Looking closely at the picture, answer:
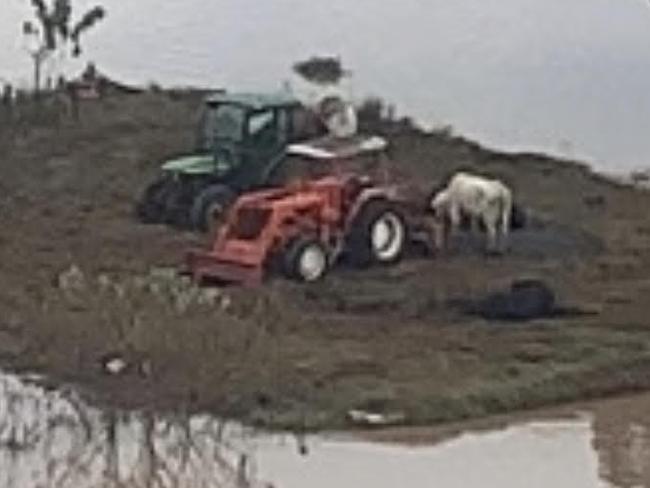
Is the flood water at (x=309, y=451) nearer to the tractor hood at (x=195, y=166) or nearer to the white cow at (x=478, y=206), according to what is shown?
the white cow at (x=478, y=206)

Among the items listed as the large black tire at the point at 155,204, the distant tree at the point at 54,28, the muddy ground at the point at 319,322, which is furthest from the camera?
the distant tree at the point at 54,28

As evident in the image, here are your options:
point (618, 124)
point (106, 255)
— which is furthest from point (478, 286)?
point (618, 124)

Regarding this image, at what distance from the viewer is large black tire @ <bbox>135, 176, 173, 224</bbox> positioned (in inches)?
664

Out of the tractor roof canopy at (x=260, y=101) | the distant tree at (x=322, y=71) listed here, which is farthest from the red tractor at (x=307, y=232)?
the distant tree at (x=322, y=71)

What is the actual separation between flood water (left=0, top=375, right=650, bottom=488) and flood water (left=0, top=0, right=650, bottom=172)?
9238mm

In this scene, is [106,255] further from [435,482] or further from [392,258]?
[435,482]

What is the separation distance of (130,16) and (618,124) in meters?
7.42

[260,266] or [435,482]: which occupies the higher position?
[260,266]

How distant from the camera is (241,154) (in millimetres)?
16625

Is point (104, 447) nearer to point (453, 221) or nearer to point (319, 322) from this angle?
point (319, 322)

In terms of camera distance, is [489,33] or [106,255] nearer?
[106,255]

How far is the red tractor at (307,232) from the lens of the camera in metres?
14.8

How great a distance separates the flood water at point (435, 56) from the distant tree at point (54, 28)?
35 cm

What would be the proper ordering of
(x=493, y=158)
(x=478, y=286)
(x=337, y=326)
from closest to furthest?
(x=337, y=326) < (x=478, y=286) < (x=493, y=158)
